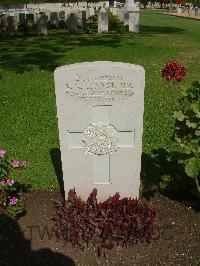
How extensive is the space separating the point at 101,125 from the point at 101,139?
18 centimetres

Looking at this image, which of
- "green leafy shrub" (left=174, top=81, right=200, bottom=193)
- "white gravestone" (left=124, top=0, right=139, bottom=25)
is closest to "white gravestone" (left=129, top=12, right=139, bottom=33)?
"white gravestone" (left=124, top=0, right=139, bottom=25)

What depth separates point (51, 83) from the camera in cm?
1119

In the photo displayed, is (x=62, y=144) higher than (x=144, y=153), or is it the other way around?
(x=62, y=144)

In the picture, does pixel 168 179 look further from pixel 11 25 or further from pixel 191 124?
pixel 11 25

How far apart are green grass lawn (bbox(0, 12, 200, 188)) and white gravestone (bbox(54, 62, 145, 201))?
1.14 metres

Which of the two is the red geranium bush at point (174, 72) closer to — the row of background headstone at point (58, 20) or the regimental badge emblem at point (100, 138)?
the regimental badge emblem at point (100, 138)

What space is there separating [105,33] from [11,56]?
737 centimetres

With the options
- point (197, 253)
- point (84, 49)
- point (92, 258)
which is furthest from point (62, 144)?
point (84, 49)

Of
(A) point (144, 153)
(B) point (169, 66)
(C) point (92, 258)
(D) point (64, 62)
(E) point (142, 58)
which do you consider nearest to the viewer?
(C) point (92, 258)

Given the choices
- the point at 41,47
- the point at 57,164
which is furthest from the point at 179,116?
the point at 41,47

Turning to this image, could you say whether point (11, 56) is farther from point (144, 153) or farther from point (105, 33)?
point (144, 153)

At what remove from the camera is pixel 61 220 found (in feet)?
15.7

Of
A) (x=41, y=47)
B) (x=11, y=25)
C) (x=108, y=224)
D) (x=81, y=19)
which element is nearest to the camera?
(x=108, y=224)

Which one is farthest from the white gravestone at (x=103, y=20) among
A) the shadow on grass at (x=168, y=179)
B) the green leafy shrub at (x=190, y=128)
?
the green leafy shrub at (x=190, y=128)
